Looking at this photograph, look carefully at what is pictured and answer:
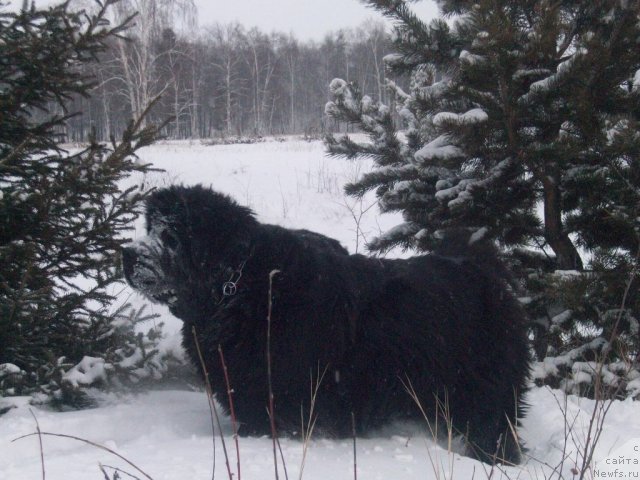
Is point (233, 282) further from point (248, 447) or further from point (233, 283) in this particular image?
point (248, 447)

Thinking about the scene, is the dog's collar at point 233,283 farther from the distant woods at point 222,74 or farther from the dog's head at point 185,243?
the distant woods at point 222,74

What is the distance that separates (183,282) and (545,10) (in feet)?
9.15

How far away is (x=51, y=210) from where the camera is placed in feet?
11.3

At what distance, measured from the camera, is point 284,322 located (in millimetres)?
3121

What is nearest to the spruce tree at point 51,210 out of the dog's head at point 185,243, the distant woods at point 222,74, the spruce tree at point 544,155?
the dog's head at point 185,243

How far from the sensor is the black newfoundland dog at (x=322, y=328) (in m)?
3.08

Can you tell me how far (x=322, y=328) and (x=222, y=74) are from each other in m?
43.6

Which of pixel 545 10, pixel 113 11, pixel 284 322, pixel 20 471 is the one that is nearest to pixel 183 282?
pixel 284 322

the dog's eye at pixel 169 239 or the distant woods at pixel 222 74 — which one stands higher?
the distant woods at pixel 222 74

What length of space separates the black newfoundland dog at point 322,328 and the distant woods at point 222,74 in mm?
24001

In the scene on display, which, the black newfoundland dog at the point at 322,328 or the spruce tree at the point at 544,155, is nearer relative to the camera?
the black newfoundland dog at the point at 322,328

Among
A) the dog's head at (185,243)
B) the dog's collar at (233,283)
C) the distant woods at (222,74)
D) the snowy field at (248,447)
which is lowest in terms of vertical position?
the snowy field at (248,447)

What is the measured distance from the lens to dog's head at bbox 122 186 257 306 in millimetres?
3150

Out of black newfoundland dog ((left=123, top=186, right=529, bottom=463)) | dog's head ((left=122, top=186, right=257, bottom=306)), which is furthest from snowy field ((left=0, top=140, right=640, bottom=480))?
dog's head ((left=122, top=186, right=257, bottom=306))
